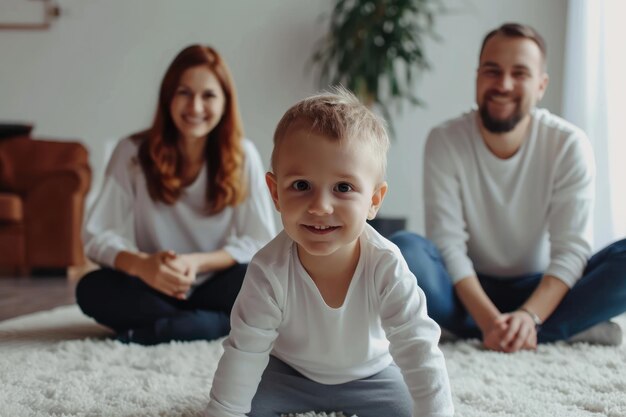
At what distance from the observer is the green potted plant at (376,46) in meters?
3.91

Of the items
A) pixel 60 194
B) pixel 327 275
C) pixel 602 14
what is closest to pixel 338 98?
pixel 327 275

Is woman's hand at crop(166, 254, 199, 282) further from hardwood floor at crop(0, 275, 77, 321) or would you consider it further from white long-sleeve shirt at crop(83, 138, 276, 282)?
hardwood floor at crop(0, 275, 77, 321)

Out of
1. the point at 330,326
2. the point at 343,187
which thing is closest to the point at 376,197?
the point at 343,187

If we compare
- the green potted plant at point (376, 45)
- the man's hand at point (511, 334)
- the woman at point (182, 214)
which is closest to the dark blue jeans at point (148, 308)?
the woman at point (182, 214)

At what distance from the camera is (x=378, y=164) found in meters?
1.13

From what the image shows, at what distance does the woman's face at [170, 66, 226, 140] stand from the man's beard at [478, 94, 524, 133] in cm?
72

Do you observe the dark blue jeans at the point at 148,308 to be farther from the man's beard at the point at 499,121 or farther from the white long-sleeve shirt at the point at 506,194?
the man's beard at the point at 499,121

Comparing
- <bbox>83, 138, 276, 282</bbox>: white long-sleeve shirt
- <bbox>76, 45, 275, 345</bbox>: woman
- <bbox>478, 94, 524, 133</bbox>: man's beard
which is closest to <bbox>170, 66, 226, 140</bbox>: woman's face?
<bbox>76, 45, 275, 345</bbox>: woman

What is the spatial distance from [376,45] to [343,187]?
299cm

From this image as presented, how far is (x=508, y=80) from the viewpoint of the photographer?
6.59 feet

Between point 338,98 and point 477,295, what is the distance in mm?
969

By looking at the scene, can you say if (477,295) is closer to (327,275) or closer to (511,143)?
(511,143)

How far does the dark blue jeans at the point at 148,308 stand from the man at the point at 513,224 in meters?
0.51

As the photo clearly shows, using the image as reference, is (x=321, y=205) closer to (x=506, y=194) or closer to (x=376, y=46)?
(x=506, y=194)
